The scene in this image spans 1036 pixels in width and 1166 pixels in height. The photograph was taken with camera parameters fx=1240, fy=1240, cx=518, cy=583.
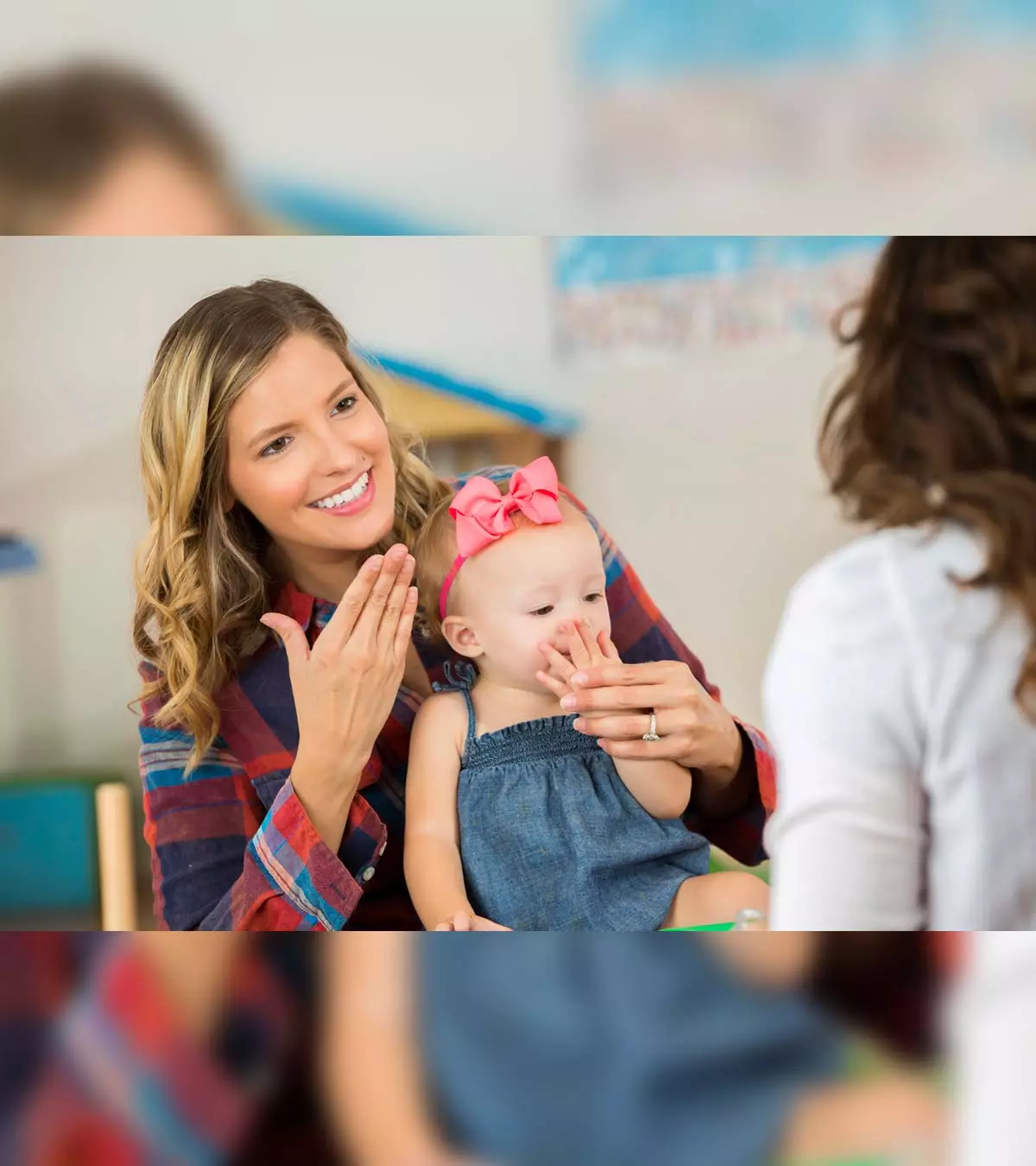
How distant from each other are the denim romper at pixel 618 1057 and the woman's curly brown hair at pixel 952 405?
1.49 ft

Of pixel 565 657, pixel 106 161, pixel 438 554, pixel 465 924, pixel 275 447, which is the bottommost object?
pixel 465 924

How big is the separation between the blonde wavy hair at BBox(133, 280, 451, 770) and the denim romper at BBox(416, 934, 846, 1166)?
359 mm

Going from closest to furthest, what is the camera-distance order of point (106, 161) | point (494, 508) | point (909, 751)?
1. point (909, 751)
2. point (494, 508)
3. point (106, 161)

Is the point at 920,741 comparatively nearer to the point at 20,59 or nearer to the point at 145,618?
the point at 145,618

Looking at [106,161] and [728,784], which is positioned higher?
[106,161]

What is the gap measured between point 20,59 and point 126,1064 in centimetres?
102

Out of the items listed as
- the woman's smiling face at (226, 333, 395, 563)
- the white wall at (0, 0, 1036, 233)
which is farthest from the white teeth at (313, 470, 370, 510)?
the white wall at (0, 0, 1036, 233)

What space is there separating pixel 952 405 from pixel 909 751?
29 cm

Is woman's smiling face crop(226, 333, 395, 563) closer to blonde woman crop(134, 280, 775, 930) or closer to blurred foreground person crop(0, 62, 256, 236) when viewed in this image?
blonde woman crop(134, 280, 775, 930)

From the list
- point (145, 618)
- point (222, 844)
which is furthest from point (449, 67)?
point (222, 844)

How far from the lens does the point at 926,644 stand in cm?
99

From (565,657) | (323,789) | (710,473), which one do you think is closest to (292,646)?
(323,789)

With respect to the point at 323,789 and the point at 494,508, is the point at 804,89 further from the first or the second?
the point at 323,789

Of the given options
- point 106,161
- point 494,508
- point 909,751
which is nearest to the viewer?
point 909,751
